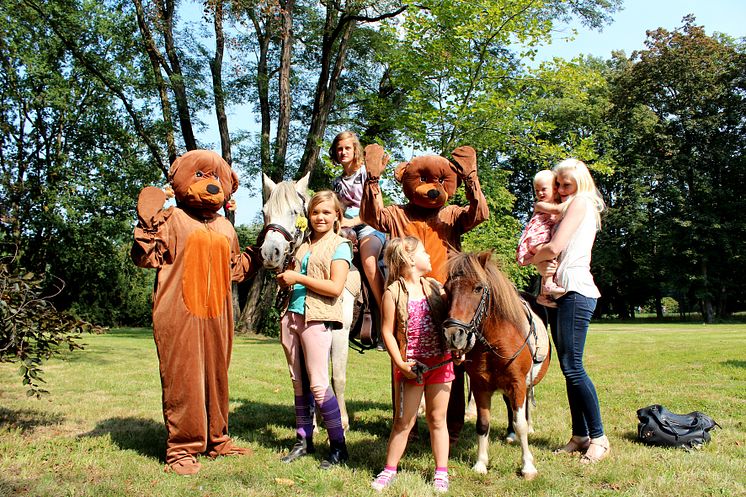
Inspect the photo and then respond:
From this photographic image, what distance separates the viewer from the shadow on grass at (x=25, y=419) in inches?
237

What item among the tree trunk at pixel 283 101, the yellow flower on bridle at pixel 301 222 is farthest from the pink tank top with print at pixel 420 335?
the tree trunk at pixel 283 101

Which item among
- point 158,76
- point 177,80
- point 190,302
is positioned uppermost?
point 158,76

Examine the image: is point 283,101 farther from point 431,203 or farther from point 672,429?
point 672,429

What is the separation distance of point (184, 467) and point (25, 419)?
304cm

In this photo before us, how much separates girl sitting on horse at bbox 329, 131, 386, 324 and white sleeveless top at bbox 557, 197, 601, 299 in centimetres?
183

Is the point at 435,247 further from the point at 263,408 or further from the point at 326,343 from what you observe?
the point at 263,408

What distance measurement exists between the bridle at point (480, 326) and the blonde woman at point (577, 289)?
316mm

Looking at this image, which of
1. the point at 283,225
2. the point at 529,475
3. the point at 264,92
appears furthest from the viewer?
the point at 264,92

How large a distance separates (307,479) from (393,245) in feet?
6.37

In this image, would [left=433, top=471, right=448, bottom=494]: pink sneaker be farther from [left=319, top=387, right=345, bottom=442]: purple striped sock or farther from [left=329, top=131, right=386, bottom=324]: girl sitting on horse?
[left=329, top=131, right=386, bottom=324]: girl sitting on horse

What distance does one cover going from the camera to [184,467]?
4.52m

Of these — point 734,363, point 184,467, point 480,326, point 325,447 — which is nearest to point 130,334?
point 325,447

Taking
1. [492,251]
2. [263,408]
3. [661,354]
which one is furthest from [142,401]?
[661,354]

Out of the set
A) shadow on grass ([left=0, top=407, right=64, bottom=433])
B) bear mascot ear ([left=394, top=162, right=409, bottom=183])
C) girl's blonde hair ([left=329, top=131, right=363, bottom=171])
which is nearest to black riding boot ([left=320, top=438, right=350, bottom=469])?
bear mascot ear ([left=394, top=162, right=409, bottom=183])
